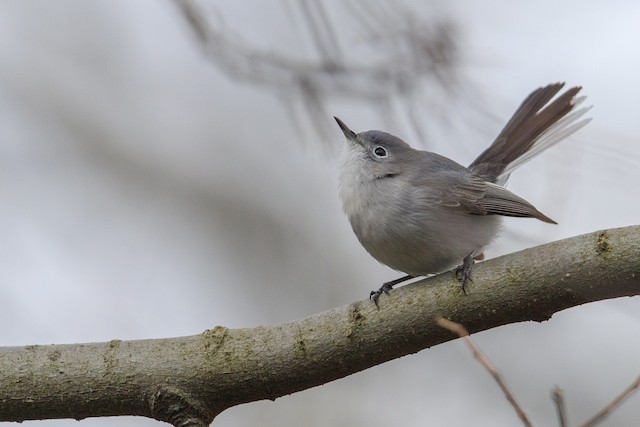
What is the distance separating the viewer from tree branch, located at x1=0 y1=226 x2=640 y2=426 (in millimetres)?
2684

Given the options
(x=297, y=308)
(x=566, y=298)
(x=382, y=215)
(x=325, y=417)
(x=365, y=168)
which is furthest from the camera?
(x=297, y=308)

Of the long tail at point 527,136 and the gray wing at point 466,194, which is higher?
the long tail at point 527,136

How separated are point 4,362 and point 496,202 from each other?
2.34 m

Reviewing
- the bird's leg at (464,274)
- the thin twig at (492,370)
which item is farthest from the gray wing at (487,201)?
the thin twig at (492,370)

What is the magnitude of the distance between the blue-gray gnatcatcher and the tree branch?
0.36m

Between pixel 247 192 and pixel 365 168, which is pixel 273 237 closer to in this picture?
pixel 247 192

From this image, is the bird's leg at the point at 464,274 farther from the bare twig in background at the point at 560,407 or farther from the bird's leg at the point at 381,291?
the bare twig in background at the point at 560,407

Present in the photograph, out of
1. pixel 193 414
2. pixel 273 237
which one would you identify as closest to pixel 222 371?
pixel 193 414

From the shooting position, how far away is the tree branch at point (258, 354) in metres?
2.68

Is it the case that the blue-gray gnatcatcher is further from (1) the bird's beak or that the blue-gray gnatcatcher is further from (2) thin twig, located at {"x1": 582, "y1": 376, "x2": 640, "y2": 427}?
(2) thin twig, located at {"x1": 582, "y1": 376, "x2": 640, "y2": 427}

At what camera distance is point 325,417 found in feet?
22.3

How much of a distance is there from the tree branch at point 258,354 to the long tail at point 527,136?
75.6 inches

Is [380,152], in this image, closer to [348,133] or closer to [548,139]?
[348,133]

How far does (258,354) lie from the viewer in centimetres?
277
